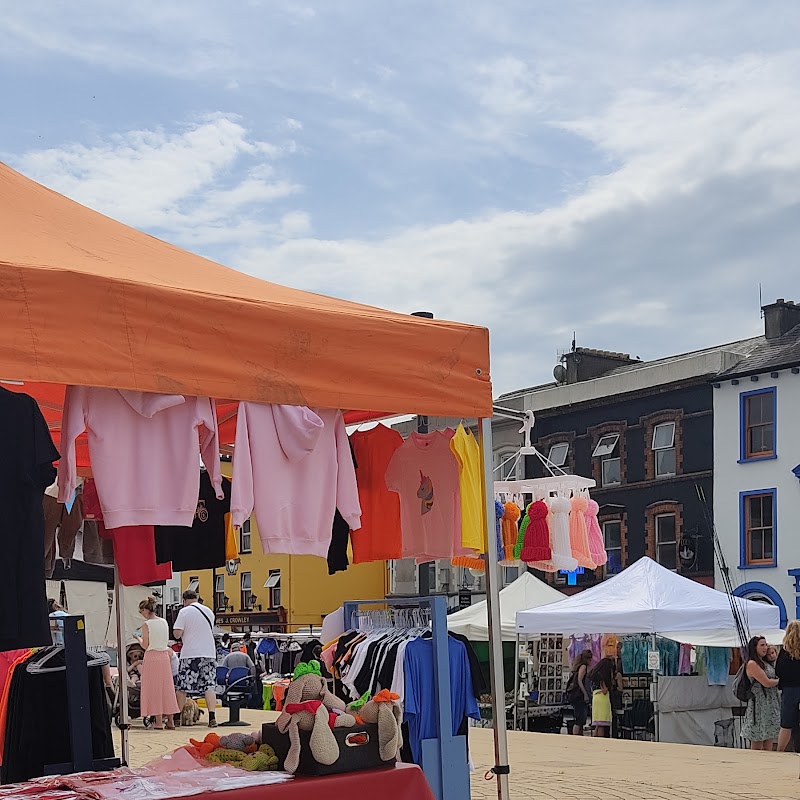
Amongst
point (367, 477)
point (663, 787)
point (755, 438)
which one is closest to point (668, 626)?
point (663, 787)

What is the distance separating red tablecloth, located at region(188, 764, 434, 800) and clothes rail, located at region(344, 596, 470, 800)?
1.18 m

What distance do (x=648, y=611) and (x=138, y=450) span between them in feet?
37.2

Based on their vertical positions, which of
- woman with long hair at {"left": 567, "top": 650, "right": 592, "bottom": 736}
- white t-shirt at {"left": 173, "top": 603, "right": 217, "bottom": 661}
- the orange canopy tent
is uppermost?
the orange canopy tent

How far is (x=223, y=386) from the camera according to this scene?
4.82 m

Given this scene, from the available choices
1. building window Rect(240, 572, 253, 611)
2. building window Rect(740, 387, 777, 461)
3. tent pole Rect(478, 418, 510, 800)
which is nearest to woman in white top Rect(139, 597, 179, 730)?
tent pole Rect(478, 418, 510, 800)

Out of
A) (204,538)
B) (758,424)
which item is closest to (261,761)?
(204,538)

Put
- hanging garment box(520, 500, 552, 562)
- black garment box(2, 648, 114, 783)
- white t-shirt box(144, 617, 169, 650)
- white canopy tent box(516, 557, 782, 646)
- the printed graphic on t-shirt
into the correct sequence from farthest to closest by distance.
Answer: white canopy tent box(516, 557, 782, 646) → white t-shirt box(144, 617, 169, 650) → hanging garment box(520, 500, 552, 562) → the printed graphic on t-shirt → black garment box(2, 648, 114, 783)

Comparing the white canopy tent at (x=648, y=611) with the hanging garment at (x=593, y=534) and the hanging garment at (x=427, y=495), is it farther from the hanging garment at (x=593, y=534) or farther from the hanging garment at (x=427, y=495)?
the hanging garment at (x=427, y=495)

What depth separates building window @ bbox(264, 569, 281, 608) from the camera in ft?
148

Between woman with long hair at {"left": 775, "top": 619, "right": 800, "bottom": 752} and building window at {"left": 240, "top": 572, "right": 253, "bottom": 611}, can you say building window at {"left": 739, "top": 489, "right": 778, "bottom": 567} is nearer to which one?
woman with long hair at {"left": 775, "top": 619, "right": 800, "bottom": 752}

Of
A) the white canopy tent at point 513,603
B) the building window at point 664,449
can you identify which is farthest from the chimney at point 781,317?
the white canopy tent at point 513,603

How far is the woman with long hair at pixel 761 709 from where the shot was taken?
12906mm

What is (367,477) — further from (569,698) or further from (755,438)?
(755,438)

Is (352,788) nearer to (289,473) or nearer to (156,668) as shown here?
(289,473)
